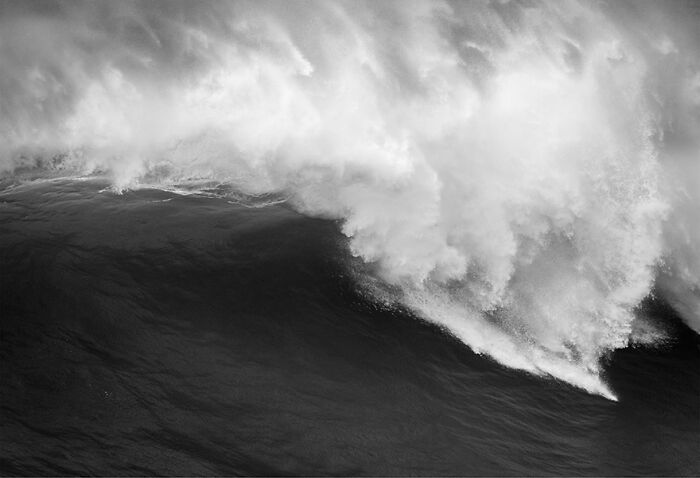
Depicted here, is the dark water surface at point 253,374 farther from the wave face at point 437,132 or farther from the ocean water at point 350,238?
the wave face at point 437,132

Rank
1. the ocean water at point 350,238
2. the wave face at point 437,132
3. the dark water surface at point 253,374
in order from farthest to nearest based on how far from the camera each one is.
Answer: the wave face at point 437,132 → the ocean water at point 350,238 → the dark water surface at point 253,374

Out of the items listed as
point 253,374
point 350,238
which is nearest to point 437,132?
Result: point 350,238

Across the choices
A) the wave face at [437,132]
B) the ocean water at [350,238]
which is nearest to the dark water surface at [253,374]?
the ocean water at [350,238]

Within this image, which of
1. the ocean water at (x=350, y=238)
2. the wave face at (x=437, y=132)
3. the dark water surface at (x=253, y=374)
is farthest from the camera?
the wave face at (x=437, y=132)

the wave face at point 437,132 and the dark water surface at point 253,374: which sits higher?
the wave face at point 437,132

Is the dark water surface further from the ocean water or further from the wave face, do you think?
the wave face
